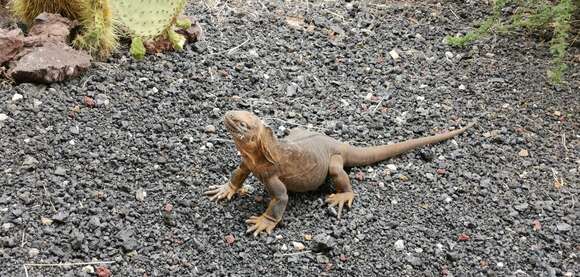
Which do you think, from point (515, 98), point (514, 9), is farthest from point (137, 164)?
point (514, 9)

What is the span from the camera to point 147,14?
15.0ft

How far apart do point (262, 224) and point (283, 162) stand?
Answer: 1.10ft

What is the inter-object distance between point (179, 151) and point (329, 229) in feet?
3.31

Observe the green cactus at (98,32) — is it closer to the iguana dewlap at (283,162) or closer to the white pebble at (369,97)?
the iguana dewlap at (283,162)

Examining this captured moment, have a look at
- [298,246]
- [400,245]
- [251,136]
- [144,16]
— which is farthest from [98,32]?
[400,245]

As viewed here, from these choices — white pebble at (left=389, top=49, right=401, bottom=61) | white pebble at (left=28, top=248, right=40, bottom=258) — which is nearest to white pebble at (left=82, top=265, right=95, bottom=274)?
white pebble at (left=28, top=248, right=40, bottom=258)

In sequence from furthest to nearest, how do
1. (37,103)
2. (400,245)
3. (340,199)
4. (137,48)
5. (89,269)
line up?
(137,48), (37,103), (340,199), (400,245), (89,269)

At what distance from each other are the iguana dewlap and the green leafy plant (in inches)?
52.3

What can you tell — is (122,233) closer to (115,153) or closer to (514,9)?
(115,153)

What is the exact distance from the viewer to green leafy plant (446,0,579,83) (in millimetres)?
4508

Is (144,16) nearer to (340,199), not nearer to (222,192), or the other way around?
(222,192)

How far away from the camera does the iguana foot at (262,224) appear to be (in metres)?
3.55

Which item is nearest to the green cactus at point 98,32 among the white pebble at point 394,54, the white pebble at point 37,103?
the white pebble at point 37,103

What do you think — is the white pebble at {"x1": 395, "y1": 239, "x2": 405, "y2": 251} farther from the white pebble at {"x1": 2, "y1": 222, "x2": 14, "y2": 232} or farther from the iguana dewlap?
the white pebble at {"x1": 2, "y1": 222, "x2": 14, "y2": 232}
